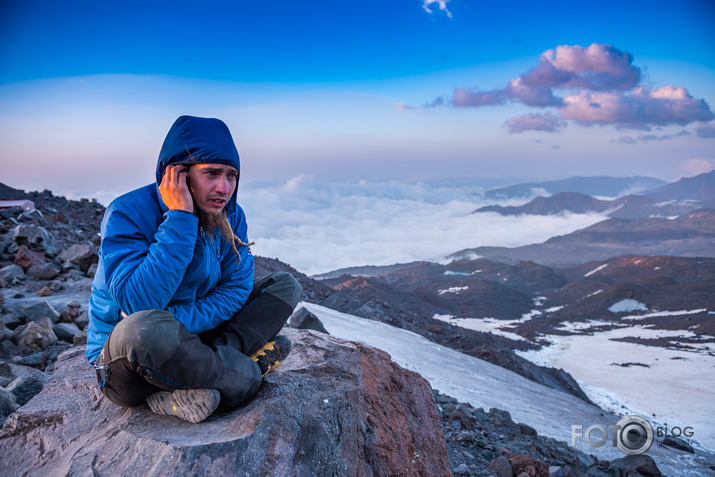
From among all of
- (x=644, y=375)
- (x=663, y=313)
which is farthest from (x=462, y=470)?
(x=663, y=313)

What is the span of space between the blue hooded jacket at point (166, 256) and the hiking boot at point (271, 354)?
36cm

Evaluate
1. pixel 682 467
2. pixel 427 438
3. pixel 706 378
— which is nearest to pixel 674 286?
pixel 706 378

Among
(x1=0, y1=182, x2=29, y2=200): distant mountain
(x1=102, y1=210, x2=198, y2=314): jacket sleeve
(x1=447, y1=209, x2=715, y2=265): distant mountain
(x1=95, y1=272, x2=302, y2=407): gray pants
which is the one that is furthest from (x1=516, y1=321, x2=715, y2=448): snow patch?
(x1=447, y1=209, x2=715, y2=265): distant mountain

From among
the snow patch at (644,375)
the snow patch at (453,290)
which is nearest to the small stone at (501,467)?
the snow patch at (644,375)

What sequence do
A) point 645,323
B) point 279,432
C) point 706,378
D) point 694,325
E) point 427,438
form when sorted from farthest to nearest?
point 645,323
point 694,325
point 706,378
point 427,438
point 279,432

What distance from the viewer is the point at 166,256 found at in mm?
2535

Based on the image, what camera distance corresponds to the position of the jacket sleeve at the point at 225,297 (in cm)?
289

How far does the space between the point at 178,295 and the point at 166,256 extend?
473 mm

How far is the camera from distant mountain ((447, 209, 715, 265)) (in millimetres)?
95812

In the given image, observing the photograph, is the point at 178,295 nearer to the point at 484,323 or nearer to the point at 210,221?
the point at 210,221

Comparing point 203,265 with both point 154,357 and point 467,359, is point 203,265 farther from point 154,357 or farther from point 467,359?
point 467,359

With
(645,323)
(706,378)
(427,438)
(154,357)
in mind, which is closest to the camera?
(154,357)

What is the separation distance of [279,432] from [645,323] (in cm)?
4328

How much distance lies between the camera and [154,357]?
246 centimetres
